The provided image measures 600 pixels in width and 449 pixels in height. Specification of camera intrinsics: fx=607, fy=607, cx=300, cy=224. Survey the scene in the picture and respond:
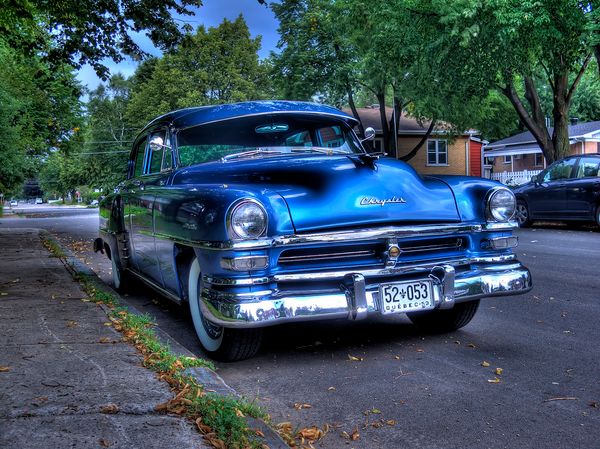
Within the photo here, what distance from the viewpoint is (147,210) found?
529 centimetres

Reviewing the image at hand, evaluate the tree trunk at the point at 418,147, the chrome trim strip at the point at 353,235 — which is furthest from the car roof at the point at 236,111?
the tree trunk at the point at 418,147

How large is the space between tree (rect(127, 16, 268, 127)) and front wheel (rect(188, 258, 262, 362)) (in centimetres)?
3923

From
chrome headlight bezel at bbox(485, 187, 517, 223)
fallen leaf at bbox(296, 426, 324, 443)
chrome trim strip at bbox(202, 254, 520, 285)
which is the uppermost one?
chrome headlight bezel at bbox(485, 187, 517, 223)

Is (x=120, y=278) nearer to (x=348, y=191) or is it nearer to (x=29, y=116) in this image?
(x=348, y=191)

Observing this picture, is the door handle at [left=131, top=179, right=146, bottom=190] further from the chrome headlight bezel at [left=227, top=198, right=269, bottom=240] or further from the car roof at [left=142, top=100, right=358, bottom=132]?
the chrome headlight bezel at [left=227, top=198, right=269, bottom=240]

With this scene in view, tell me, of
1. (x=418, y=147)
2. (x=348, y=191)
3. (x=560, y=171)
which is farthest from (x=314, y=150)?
(x=418, y=147)

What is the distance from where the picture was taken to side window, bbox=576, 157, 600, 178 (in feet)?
45.2

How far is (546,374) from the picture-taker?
152 inches

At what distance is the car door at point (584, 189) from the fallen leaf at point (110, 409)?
1300 cm

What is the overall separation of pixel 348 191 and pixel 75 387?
2.03m

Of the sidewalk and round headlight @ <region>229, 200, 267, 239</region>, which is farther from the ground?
round headlight @ <region>229, 200, 267, 239</region>

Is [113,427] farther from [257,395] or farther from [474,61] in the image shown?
[474,61]

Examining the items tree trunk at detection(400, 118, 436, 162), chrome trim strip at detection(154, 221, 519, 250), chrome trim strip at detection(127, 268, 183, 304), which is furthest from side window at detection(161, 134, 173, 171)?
tree trunk at detection(400, 118, 436, 162)

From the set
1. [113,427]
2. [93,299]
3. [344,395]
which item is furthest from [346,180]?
[93,299]
